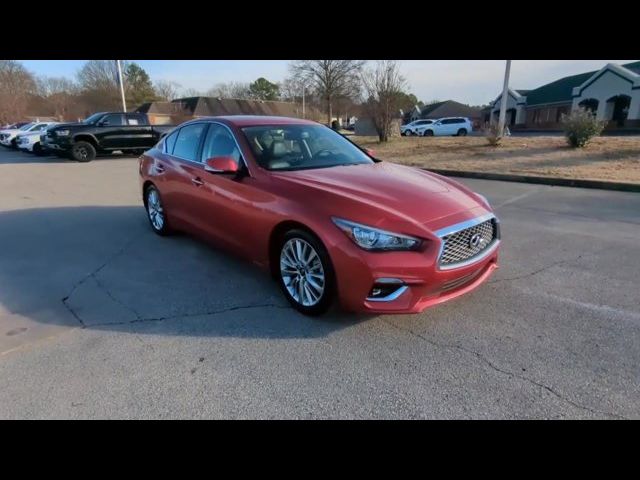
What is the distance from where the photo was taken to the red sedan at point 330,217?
2834mm

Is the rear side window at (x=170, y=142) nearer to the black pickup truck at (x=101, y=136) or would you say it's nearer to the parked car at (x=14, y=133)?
the black pickup truck at (x=101, y=136)

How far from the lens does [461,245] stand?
3012 mm

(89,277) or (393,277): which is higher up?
(393,277)

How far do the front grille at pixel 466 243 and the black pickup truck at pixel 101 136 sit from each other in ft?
55.8

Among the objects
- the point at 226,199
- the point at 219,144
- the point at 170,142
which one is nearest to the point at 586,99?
the point at 170,142

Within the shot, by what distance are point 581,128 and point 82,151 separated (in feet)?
61.7

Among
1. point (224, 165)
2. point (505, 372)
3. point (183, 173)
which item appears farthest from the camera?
point (183, 173)

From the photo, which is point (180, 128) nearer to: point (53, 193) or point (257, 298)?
point (257, 298)

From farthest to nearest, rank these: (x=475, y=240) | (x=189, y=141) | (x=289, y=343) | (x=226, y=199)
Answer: (x=189, y=141), (x=226, y=199), (x=475, y=240), (x=289, y=343)

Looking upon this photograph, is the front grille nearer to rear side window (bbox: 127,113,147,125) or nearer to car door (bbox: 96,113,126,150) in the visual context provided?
car door (bbox: 96,113,126,150)

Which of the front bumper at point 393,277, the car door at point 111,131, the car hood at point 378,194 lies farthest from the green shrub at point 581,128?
the car door at point 111,131

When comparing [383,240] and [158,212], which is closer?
[383,240]

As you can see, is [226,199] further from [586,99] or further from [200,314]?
[586,99]
